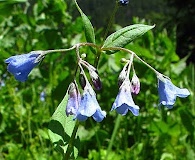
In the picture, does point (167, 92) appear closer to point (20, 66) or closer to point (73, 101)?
point (73, 101)

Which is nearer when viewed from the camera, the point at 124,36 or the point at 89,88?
the point at 89,88

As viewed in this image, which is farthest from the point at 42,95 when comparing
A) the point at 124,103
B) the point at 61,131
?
the point at 124,103

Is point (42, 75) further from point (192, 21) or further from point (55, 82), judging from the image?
point (192, 21)

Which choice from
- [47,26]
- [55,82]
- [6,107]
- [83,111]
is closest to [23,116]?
[6,107]

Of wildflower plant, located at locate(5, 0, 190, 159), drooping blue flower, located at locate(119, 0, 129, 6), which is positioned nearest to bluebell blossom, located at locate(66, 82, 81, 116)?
wildflower plant, located at locate(5, 0, 190, 159)

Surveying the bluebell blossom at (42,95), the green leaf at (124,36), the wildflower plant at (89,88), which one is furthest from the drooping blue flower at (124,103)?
the bluebell blossom at (42,95)
